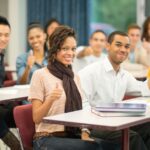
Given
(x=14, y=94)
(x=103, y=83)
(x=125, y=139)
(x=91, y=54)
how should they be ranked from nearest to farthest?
(x=125, y=139) → (x=103, y=83) → (x=14, y=94) → (x=91, y=54)

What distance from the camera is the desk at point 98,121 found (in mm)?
2934

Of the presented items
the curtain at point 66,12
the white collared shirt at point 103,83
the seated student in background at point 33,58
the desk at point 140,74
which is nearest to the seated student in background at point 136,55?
the desk at point 140,74

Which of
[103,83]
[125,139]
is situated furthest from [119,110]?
[103,83]

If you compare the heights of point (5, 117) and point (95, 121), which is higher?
point (95, 121)

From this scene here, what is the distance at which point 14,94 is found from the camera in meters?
4.49

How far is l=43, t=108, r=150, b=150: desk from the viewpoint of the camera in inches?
115

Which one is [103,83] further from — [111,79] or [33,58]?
[33,58]

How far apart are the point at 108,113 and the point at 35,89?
1.77ft

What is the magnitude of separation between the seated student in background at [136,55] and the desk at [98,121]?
3294mm

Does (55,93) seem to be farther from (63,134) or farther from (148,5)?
(148,5)

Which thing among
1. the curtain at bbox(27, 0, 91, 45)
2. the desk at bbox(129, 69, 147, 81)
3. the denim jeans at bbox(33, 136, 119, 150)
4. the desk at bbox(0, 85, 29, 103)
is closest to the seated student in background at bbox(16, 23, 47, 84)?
the desk at bbox(0, 85, 29, 103)

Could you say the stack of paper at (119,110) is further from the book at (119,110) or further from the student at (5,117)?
the student at (5,117)

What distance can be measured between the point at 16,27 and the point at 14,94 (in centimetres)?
392

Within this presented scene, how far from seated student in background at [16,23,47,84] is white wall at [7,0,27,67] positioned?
242 cm
